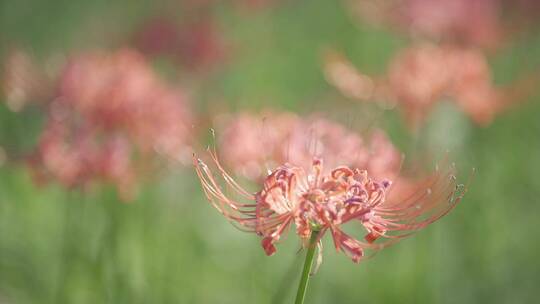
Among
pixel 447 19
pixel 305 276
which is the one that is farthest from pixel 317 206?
pixel 447 19

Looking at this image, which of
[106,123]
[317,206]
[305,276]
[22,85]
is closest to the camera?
[305,276]

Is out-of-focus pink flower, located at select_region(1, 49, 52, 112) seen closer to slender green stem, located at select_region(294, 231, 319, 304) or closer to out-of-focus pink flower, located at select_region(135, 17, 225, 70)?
out-of-focus pink flower, located at select_region(135, 17, 225, 70)

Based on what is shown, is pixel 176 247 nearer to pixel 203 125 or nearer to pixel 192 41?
pixel 203 125

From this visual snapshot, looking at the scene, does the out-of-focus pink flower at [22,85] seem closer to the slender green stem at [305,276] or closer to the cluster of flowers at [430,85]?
the cluster of flowers at [430,85]

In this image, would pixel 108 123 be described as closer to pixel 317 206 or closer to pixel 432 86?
pixel 432 86

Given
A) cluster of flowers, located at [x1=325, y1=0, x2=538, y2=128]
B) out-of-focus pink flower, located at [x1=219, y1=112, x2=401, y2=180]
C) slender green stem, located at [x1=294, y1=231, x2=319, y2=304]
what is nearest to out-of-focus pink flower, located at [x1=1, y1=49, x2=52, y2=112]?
out-of-focus pink flower, located at [x1=219, y1=112, x2=401, y2=180]
